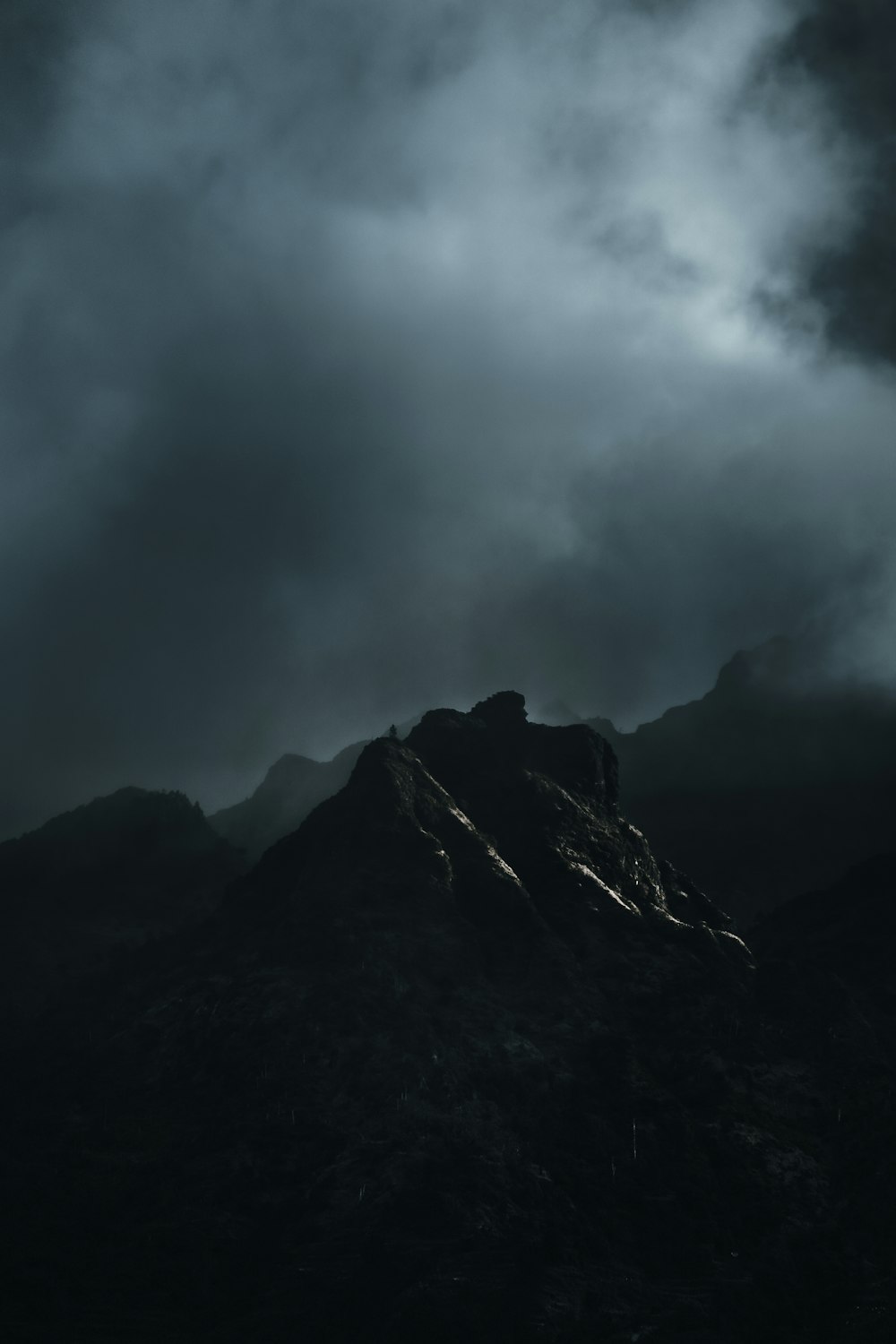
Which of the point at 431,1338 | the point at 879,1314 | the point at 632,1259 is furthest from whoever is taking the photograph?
the point at 632,1259

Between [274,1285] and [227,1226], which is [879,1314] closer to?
[274,1285]

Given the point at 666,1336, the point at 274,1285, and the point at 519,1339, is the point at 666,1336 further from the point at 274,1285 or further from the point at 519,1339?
the point at 274,1285

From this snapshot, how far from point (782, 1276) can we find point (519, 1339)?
5174cm

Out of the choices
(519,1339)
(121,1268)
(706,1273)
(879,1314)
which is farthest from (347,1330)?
(879,1314)

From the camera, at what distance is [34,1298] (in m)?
178

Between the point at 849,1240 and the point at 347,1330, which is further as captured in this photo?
the point at 849,1240

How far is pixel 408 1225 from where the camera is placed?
191250mm

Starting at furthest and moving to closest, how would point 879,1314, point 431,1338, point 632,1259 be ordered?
point 632,1259
point 879,1314
point 431,1338

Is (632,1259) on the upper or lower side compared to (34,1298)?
lower

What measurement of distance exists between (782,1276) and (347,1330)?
75985 mm

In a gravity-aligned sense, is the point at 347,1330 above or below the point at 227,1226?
below

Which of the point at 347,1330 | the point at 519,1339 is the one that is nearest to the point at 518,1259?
the point at 519,1339

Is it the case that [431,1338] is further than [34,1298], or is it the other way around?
[34,1298]

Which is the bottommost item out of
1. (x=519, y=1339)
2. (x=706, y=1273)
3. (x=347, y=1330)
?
(x=706, y=1273)
